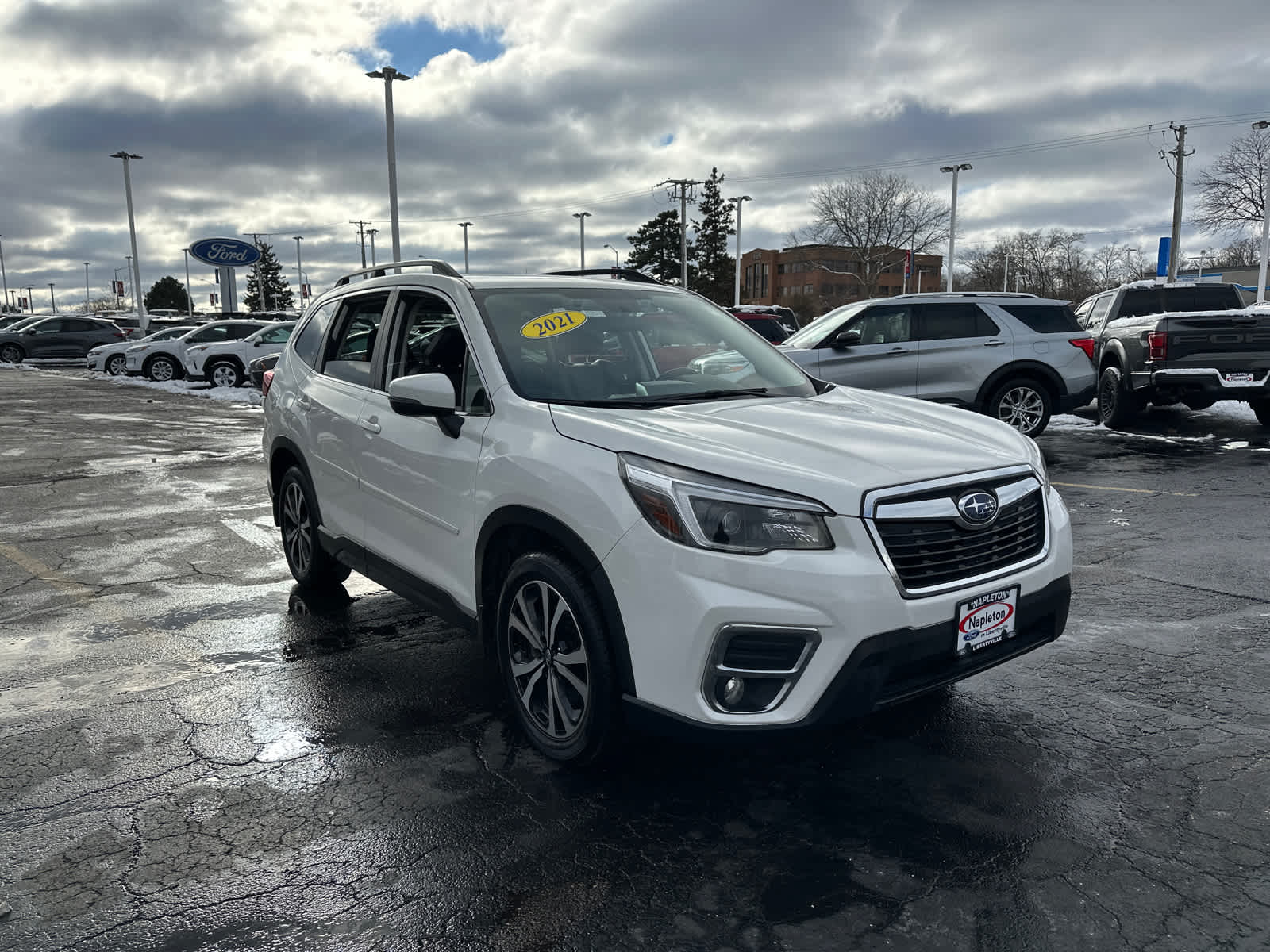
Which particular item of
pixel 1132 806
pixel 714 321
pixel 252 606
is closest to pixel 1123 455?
pixel 714 321

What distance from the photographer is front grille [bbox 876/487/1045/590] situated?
2.92m

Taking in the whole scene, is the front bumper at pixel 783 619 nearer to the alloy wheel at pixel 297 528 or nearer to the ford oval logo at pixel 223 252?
the alloy wheel at pixel 297 528

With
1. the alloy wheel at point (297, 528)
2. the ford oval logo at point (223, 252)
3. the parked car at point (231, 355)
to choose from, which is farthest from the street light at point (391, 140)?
the alloy wheel at point (297, 528)

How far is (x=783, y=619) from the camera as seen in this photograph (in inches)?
109

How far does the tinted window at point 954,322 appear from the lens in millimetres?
11477

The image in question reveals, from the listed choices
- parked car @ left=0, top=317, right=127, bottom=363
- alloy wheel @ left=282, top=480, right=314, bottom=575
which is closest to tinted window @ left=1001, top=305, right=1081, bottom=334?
alloy wheel @ left=282, top=480, right=314, bottom=575

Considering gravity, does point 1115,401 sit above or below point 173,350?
below

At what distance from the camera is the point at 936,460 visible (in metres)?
3.18

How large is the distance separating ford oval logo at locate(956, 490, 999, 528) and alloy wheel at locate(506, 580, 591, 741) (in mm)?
1314

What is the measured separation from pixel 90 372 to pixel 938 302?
30.4 meters

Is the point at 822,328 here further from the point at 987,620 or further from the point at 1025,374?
the point at 987,620

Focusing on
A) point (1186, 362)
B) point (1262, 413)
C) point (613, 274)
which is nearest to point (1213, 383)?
point (1186, 362)

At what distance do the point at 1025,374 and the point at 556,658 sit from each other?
31.9 ft

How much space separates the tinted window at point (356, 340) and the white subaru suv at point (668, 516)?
0.26ft
